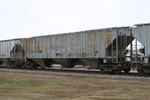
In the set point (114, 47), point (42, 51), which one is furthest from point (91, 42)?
point (42, 51)

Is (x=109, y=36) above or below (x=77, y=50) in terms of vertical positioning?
above

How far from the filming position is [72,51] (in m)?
22.8

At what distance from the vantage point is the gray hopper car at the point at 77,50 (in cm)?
1942

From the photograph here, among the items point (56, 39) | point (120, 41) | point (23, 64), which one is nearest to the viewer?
point (120, 41)

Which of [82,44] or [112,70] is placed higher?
[82,44]

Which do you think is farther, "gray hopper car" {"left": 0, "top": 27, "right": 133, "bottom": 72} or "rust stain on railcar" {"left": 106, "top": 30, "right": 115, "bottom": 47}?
"rust stain on railcar" {"left": 106, "top": 30, "right": 115, "bottom": 47}

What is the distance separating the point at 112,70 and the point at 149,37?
4.60 meters

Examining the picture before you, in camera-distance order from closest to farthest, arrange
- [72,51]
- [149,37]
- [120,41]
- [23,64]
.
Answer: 1. [149,37]
2. [120,41]
3. [72,51]
4. [23,64]

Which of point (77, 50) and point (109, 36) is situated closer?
point (109, 36)

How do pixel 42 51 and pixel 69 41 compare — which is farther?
pixel 42 51

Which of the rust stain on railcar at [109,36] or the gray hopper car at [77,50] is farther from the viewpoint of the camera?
the rust stain on railcar at [109,36]

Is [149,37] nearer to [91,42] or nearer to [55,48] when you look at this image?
[91,42]

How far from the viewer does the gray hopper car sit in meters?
19.4

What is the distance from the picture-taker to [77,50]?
22.3 meters
